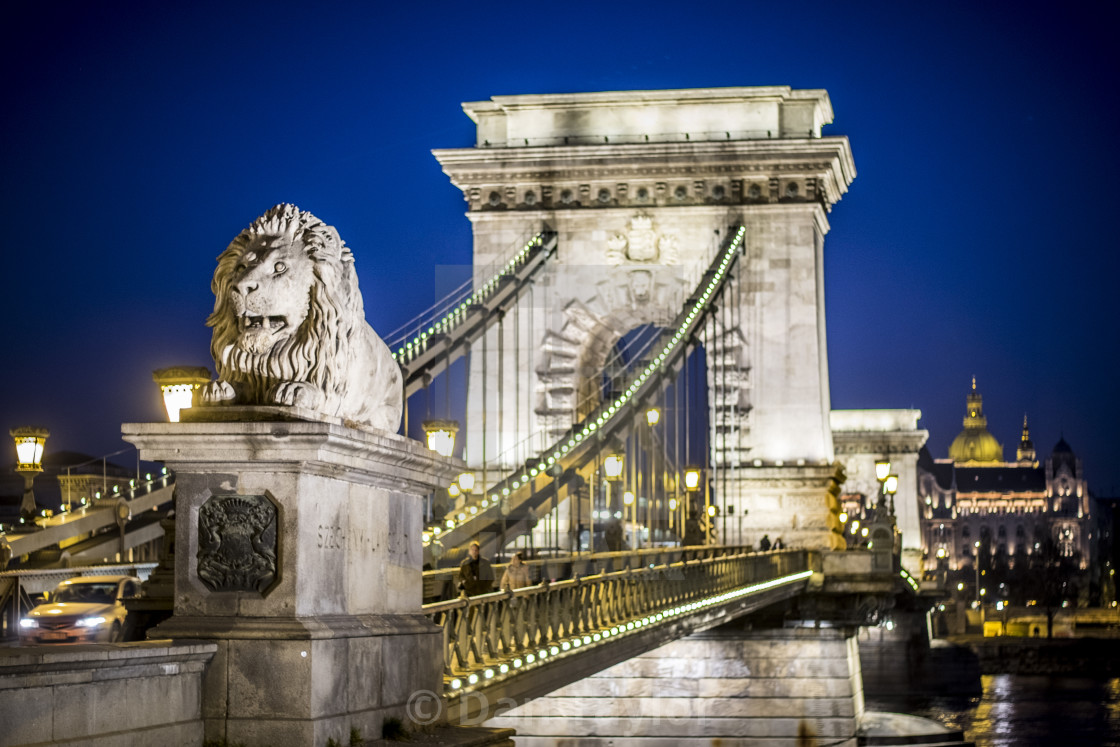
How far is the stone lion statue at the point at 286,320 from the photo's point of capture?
374 inches

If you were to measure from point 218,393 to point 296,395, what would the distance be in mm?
435

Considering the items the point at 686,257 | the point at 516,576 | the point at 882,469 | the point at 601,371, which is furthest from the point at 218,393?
the point at 601,371

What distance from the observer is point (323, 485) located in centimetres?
942

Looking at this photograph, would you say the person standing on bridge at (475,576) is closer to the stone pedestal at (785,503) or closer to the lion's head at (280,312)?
the lion's head at (280,312)

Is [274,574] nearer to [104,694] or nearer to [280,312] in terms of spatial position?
[104,694]

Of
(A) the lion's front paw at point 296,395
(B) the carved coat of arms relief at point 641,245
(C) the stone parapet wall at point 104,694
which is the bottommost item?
(C) the stone parapet wall at point 104,694

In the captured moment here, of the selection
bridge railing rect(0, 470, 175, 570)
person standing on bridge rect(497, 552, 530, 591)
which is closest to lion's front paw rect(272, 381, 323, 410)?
person standing on bridge rect(497, 552, 530, 591)

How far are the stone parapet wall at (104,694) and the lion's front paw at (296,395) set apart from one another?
4.26 ft

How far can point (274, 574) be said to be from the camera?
9172 mm

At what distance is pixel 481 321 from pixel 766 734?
A: 487 inches

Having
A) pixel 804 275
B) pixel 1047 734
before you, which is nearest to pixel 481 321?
pixel 804 275

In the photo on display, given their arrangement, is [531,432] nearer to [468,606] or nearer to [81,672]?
[468,606]

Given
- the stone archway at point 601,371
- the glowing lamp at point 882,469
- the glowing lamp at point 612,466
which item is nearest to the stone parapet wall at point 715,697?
the glowing lamp at point 882,469

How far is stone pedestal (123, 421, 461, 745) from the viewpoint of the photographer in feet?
29.7
